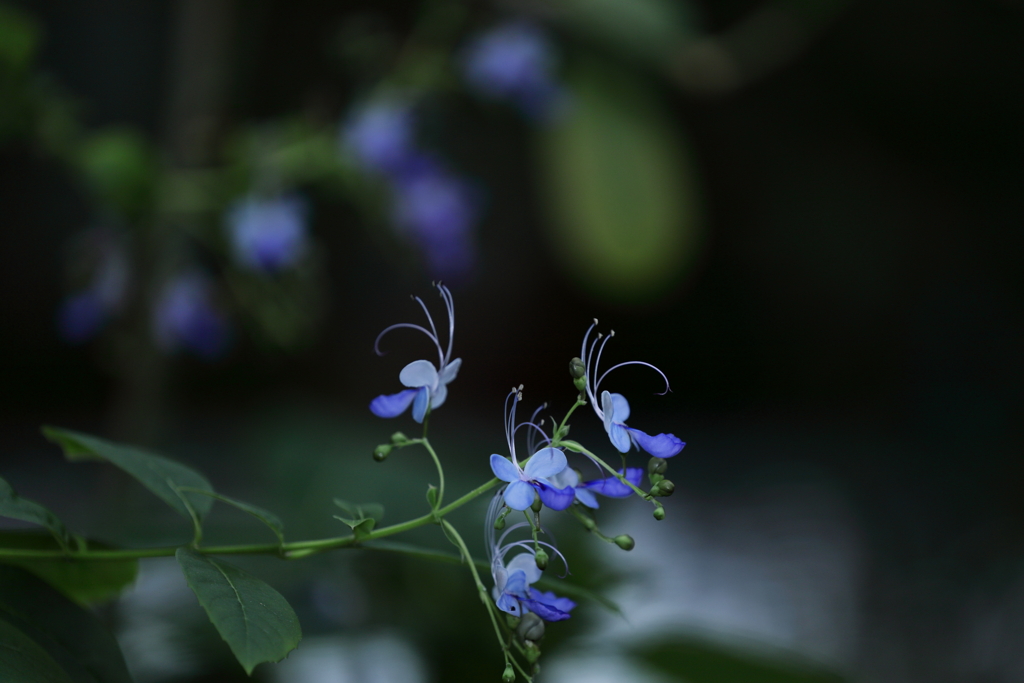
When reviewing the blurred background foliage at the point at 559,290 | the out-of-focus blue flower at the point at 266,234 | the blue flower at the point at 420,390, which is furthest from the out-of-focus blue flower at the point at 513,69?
the blue flower at the point at 420,390

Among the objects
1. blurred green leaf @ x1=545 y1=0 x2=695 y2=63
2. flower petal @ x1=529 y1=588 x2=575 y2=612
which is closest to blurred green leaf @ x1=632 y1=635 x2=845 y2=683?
flower petal @ x1=529 y1=588 x2=575 y2=612

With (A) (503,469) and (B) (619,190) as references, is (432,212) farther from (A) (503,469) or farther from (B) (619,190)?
(A) (503,469)

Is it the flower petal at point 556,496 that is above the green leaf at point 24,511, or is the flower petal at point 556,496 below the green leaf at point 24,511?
above

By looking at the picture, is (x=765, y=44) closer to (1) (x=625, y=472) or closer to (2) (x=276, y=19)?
(2) (x=276, y=19)

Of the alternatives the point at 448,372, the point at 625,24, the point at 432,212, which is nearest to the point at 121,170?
the point at 432,212

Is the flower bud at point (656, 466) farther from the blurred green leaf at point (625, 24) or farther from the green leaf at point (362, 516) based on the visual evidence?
the blurred green leaf at point (625, 24)

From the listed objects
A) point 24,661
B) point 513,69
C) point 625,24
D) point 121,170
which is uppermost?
point 625,24
